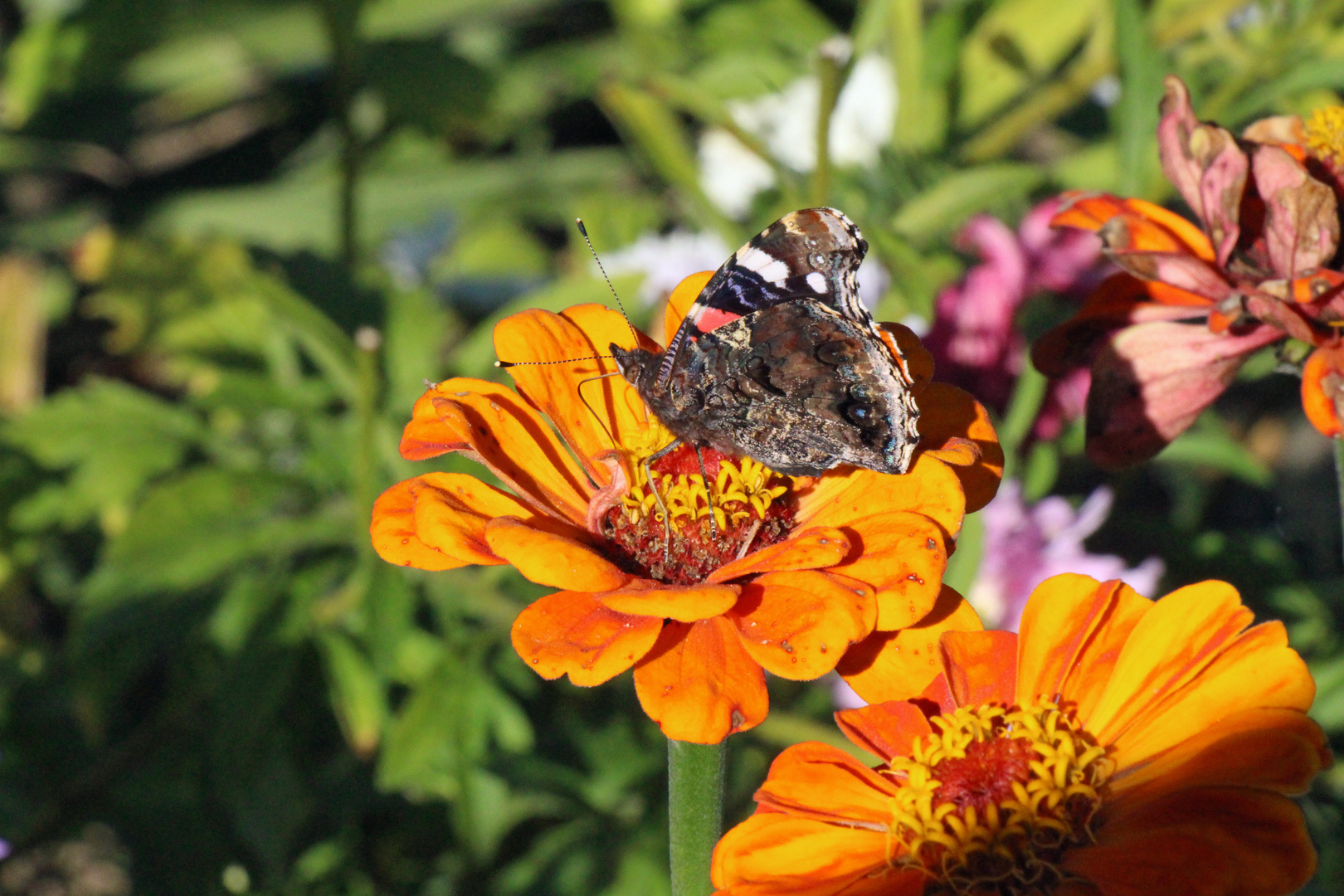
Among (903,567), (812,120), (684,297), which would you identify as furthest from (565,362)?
(812,120)

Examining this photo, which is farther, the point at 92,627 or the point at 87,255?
the point at 87,255

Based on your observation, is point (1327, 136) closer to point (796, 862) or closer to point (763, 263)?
point (763, 263)

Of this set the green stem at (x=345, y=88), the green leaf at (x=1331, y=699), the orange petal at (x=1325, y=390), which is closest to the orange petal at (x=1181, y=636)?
the orange petal at (x=1325, y=390)

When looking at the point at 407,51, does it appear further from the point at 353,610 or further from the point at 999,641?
the point at 999,641

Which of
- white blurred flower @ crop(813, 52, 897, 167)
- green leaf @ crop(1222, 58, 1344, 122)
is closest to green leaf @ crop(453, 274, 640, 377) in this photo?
white blurred flower @ crop(813, 52, 897, 167)

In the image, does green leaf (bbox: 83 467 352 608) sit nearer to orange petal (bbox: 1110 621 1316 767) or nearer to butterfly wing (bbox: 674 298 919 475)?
butterfly wing (bbox: 674 298 919 475)

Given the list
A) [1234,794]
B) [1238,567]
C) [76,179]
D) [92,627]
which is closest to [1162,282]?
[1234,794]
